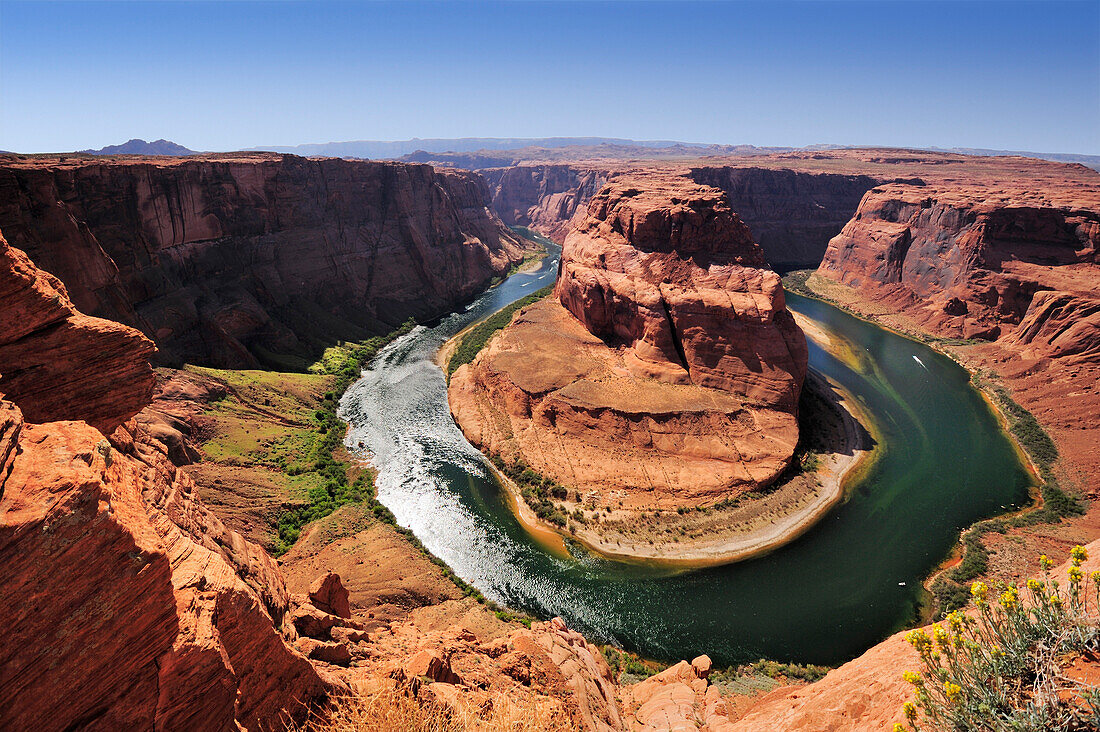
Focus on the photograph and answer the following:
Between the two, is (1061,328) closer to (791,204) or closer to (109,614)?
(791,204)

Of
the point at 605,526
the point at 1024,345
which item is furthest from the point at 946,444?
the point at 605,526

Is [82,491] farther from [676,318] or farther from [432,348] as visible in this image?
[432,348]

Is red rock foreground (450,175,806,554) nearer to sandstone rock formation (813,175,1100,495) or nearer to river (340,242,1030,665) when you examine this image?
river (340,242,1030,665)

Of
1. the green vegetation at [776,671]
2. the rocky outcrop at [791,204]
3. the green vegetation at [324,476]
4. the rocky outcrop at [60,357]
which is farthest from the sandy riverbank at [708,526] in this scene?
the rocky outcrop at [791,204]

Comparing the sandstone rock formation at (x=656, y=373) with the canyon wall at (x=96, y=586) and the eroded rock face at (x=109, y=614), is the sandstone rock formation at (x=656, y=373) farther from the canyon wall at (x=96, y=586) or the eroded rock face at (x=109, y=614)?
the eroded rock face at (x=109, y=614)

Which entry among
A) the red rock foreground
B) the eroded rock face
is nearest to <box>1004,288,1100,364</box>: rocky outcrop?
the red rock foreground

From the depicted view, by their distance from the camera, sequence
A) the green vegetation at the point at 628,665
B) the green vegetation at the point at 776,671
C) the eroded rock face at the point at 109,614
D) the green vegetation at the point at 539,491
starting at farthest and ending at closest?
the green vegetation at the point at 539,491 → the green vegetation at the point at 628,665 → the green vegetation at the point at 776,671 → the eroded rock face at the point at 109,614
